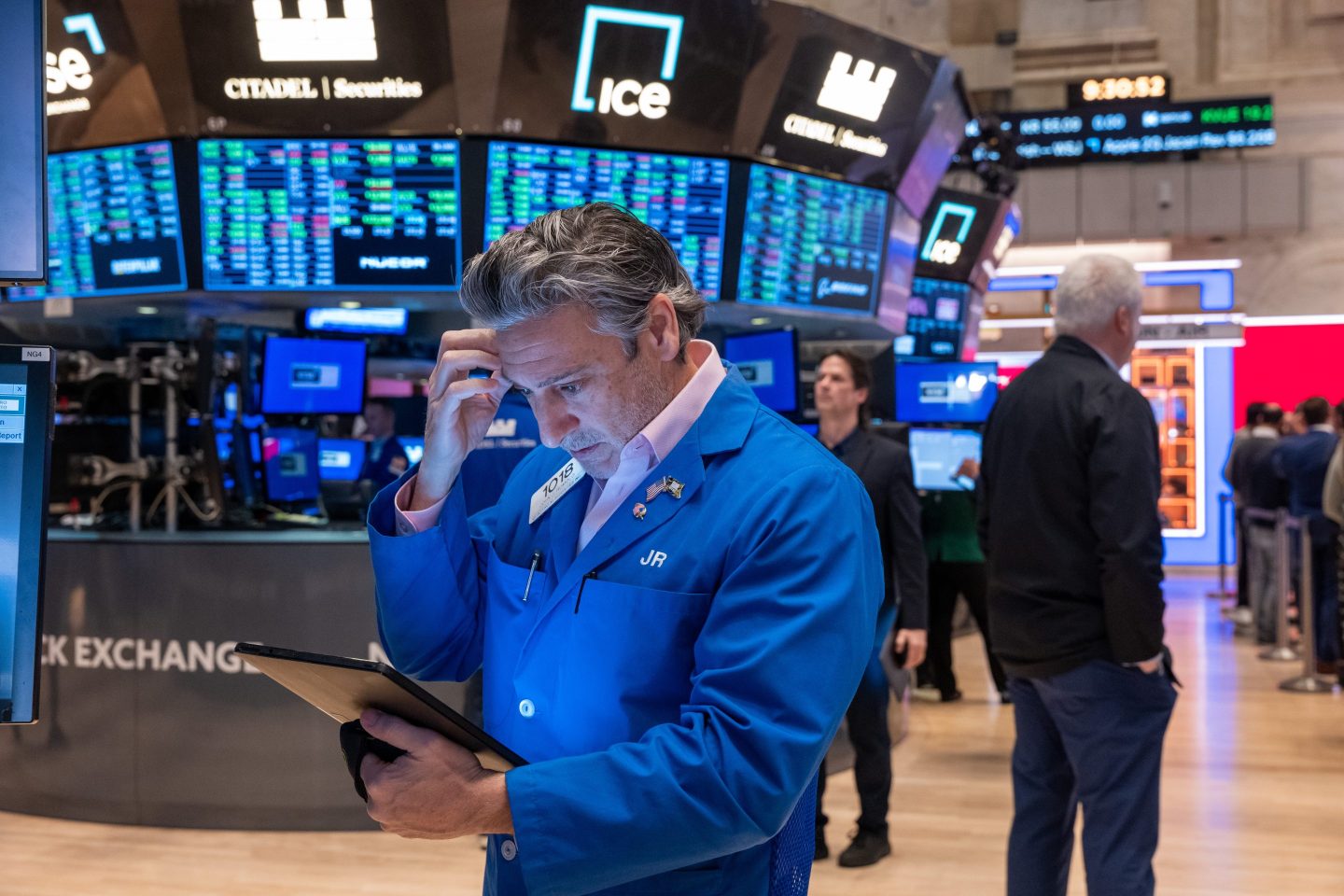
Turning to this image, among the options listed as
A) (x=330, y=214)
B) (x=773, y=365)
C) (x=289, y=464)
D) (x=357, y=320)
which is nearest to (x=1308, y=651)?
(x=773, y=365)

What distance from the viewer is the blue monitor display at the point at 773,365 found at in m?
6.13

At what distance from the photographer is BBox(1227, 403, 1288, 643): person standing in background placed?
363 inches

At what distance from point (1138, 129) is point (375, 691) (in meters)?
14.2

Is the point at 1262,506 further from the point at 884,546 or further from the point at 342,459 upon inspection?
the point at 342,459

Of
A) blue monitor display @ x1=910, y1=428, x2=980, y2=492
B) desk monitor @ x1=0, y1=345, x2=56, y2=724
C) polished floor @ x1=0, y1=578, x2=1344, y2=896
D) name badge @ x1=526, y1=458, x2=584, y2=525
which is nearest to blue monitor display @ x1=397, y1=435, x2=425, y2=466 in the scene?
polished floor @ x1=0, y1=578, x2=1344, y2=896

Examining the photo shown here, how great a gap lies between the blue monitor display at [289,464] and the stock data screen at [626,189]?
1.33 metres

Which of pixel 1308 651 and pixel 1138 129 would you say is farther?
pixel 1138 129

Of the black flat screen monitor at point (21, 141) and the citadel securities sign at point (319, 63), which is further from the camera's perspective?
the citadel securities sign at point (319, 63)

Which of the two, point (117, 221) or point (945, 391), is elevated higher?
point (117, 221)

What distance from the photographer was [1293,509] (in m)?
8.55

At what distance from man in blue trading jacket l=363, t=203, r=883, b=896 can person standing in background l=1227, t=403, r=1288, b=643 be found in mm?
8519

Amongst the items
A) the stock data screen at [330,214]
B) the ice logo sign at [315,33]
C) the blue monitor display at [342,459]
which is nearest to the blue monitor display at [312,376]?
the stock data screen at [330,214]

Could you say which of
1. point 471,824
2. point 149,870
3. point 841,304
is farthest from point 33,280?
point 841,304

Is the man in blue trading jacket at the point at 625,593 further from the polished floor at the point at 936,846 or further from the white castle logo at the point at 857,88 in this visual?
the white castle logo at the point at 857,88
